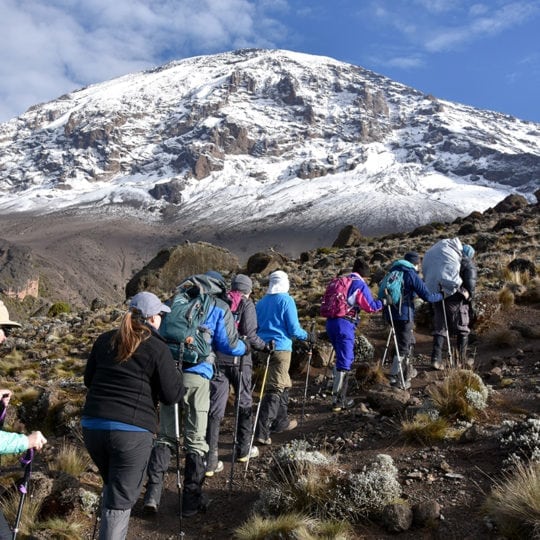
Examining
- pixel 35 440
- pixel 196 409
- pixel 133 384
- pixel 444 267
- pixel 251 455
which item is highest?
pixel 444 267

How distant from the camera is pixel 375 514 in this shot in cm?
430

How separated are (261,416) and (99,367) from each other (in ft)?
10.2

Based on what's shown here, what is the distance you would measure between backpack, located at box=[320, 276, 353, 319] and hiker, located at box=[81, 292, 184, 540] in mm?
3550

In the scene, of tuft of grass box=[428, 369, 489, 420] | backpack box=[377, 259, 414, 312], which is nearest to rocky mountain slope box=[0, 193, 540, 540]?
tuft of grass box=[428, 369, 489, 420]

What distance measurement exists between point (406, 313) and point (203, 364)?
3.69 metres

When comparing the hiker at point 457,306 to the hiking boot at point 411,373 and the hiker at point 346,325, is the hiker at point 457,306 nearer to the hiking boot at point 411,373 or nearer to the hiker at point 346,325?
the hiking boot at point 411,373

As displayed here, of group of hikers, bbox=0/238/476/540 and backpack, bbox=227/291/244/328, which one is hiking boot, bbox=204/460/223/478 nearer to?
group of hikers, bbox=0/238/476/540

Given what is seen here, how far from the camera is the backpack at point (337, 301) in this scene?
7047 millimetres

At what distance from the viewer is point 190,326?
16.0 feet

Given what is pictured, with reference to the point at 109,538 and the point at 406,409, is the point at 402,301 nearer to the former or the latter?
the point at 406,409

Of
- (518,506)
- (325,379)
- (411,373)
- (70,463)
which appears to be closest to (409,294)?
(411,373)

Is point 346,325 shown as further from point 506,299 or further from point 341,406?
point 506,299

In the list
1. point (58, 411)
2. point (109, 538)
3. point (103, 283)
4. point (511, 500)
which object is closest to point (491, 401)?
point (511, 500)

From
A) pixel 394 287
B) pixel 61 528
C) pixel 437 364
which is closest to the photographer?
pixel 61 528
